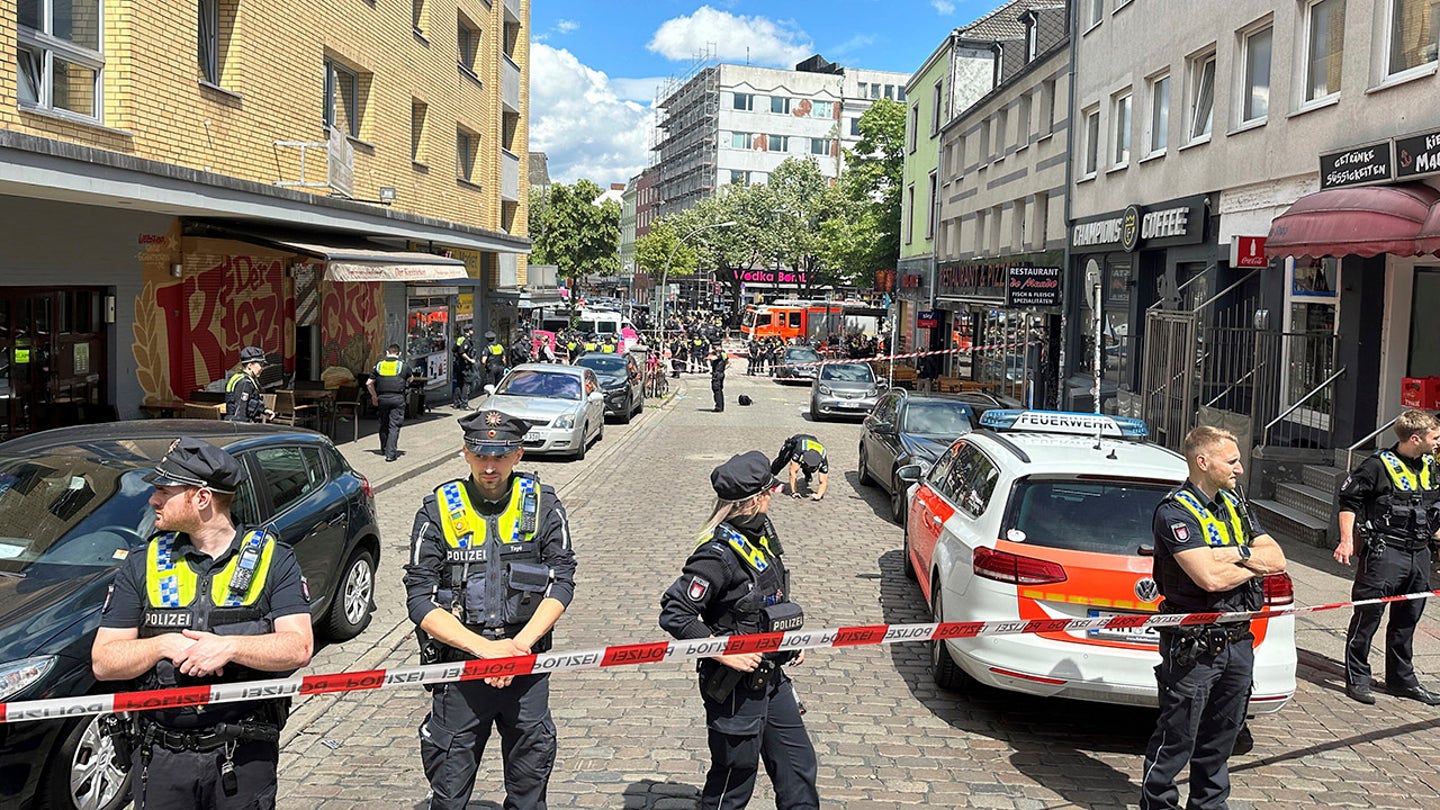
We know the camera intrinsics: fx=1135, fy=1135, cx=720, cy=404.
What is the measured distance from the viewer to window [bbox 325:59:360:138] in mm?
19781

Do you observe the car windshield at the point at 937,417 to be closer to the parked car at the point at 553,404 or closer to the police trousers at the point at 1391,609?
the parked car at the point at 553,404

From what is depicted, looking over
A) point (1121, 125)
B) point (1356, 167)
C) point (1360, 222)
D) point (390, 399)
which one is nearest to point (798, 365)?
point (1121, 125)

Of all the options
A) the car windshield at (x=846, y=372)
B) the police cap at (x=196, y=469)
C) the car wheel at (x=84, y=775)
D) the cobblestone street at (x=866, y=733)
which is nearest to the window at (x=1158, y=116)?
the car windshield at (x=846, y=372)

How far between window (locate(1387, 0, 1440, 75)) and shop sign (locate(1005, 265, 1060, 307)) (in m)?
11.5

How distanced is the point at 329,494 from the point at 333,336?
563 inches

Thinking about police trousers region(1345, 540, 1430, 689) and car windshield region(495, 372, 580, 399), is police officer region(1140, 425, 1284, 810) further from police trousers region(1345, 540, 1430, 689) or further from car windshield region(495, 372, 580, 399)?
car windshield region(495, 372, 580, 399)

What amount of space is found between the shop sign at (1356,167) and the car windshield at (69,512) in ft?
39.9

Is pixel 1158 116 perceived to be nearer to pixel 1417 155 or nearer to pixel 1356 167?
pixel 1356 167

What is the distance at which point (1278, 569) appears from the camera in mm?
4625

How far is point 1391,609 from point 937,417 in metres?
7.39

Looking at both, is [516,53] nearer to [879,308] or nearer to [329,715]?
[879,308]

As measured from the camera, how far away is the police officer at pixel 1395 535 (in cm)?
664

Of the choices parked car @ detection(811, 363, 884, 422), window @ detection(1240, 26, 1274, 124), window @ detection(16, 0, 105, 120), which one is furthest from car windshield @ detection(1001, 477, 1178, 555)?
parked car @ detection(811, 363, 884, 422)

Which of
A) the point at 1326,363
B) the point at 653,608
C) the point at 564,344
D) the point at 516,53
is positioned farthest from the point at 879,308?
the point at 653,608
